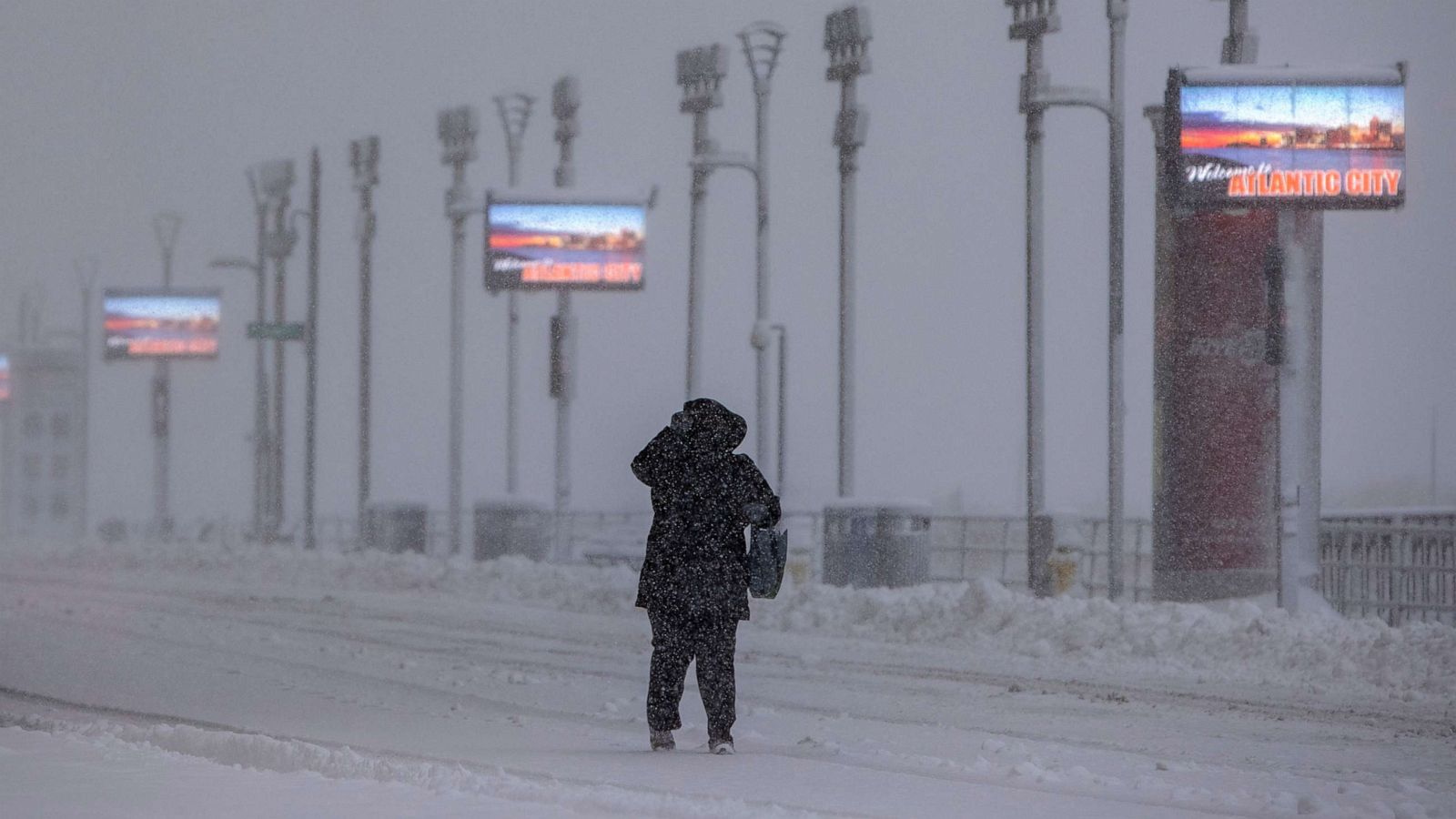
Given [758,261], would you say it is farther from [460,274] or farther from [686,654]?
[686,654]

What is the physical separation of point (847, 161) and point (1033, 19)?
570 cm

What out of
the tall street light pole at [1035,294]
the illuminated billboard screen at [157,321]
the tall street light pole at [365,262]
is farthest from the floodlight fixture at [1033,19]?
the illuminated billboard screen at [157,321]

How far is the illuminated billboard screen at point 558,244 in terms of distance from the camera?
5016 cm

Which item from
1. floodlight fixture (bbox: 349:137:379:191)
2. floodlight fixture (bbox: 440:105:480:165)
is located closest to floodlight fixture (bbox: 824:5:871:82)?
floodlight fixture (bbox: 440:105:480:165)

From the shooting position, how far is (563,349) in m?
41.2

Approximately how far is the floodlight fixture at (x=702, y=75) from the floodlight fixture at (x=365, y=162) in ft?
47.8

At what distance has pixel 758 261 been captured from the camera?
117ft

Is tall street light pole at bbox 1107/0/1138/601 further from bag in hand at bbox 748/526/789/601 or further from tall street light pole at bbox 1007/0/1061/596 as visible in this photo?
bag in hand at bbox 748/526/789/601

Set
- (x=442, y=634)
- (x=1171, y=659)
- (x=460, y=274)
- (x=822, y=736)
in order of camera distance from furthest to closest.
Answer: (x=460, y=274) < (x=442, y=634) < (x=1171, y=659) < (x=822, y=736)

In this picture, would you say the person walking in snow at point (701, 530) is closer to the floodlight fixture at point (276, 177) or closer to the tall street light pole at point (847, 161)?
the tall street light pole at point (847, 161)

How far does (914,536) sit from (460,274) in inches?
844

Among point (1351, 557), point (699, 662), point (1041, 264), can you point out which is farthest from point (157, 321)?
point (699, 662)

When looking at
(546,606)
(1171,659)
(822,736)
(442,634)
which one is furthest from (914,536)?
(822,736)

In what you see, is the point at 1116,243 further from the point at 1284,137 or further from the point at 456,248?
the point at 456,248
